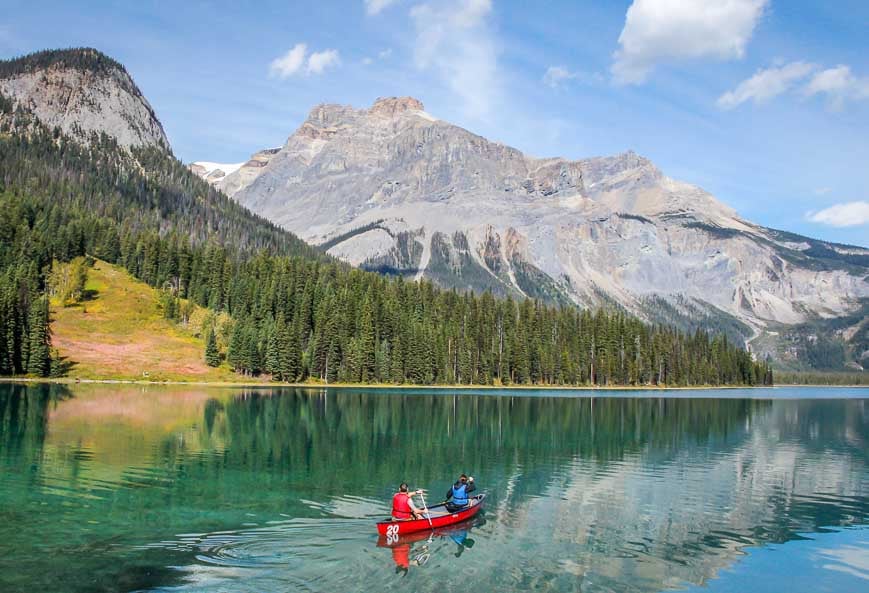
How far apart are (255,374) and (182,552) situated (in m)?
142

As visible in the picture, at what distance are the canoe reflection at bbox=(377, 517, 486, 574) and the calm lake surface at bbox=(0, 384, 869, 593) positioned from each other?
6.3 inches

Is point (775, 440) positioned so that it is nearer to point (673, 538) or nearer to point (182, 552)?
point (673, 538)

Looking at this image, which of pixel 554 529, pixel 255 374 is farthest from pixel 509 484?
pixel 255 374

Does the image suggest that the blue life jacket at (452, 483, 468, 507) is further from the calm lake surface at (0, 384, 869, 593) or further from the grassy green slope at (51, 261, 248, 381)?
the grassy green slope at (51, 261, 248, 381)

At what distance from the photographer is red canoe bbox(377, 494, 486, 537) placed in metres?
35.0

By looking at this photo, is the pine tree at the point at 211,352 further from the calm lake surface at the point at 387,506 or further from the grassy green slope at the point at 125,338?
the calm lake surface at the point at 387,506

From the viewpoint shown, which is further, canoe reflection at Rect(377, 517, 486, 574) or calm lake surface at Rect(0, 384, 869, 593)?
canoe reflection at Rect(377, 517, 486, 574)

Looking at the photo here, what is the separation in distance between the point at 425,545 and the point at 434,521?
7.08 feet

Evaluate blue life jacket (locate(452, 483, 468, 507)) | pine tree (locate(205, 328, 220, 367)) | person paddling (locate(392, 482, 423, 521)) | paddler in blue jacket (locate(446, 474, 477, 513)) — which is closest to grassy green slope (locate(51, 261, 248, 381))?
pine tree (locate(205, 328, 220, 367))

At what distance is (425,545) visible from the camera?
3566 centimetres

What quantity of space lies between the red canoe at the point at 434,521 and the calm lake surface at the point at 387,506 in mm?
592

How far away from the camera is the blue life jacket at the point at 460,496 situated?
39688mm

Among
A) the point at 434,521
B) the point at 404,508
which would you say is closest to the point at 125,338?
the point at 434,521

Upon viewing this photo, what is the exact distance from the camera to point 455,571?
102ft
